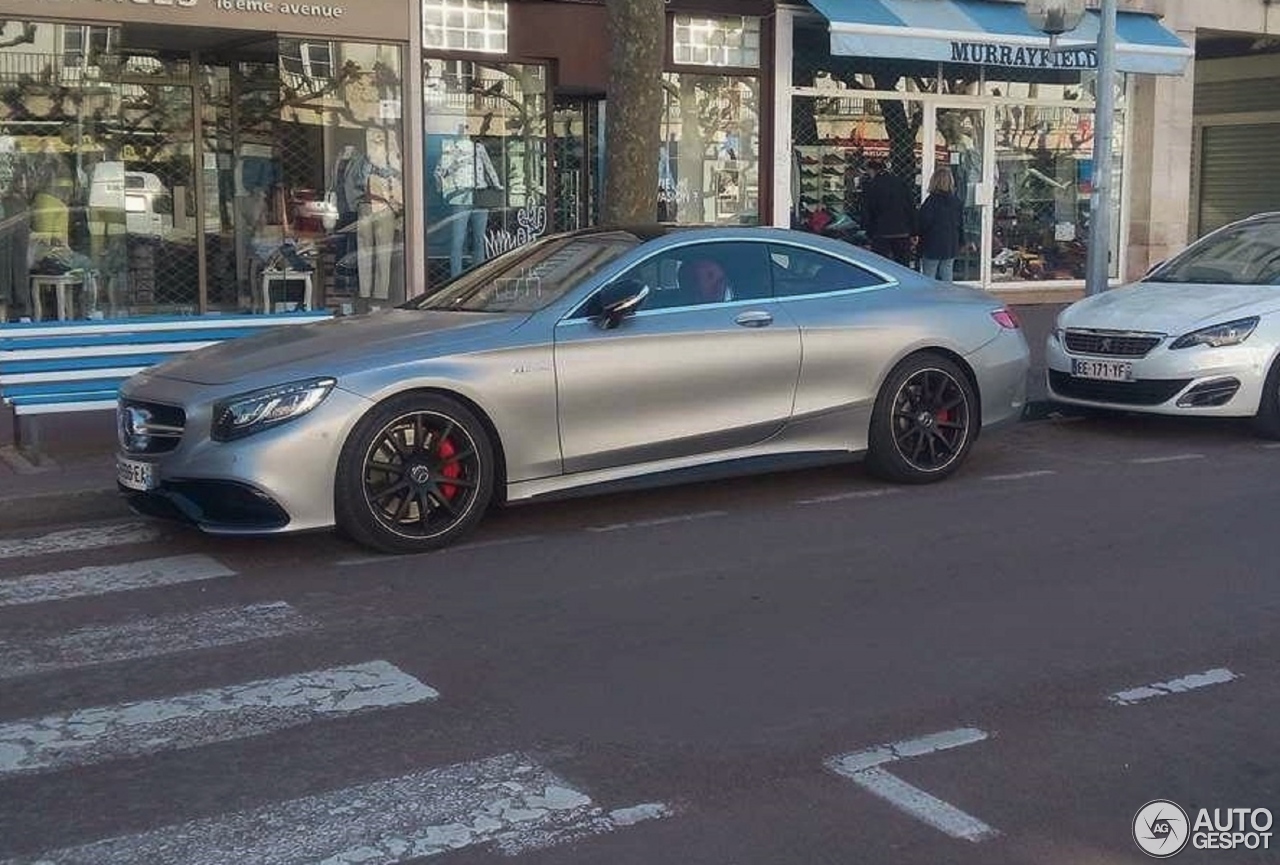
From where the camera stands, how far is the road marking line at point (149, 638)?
5945 millimetres

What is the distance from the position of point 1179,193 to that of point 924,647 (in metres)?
16.3

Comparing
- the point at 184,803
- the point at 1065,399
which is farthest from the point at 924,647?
the point at 1065,399

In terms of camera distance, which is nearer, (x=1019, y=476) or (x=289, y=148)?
(x=1019, y=476)

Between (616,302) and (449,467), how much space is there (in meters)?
1.18

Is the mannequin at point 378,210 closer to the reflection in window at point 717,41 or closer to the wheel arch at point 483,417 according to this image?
the reflection in window at point 717,41

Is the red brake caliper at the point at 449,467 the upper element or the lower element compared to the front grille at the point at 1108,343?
lower

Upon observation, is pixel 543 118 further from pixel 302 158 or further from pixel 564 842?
pixel 564 842

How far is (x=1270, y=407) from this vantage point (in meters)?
10.6

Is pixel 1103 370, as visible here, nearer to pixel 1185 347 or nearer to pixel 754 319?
pixel 1185 347

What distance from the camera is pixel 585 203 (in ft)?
55.5

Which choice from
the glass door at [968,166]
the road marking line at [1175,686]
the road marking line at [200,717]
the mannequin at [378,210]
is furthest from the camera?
the glass door at [968,166]

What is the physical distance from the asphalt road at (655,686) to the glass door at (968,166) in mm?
10716

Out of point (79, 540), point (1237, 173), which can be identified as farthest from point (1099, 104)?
point (1237, 173)

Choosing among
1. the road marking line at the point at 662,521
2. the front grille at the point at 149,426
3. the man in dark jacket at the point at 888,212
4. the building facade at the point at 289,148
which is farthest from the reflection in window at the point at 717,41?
the front grille at the point at 149,426
